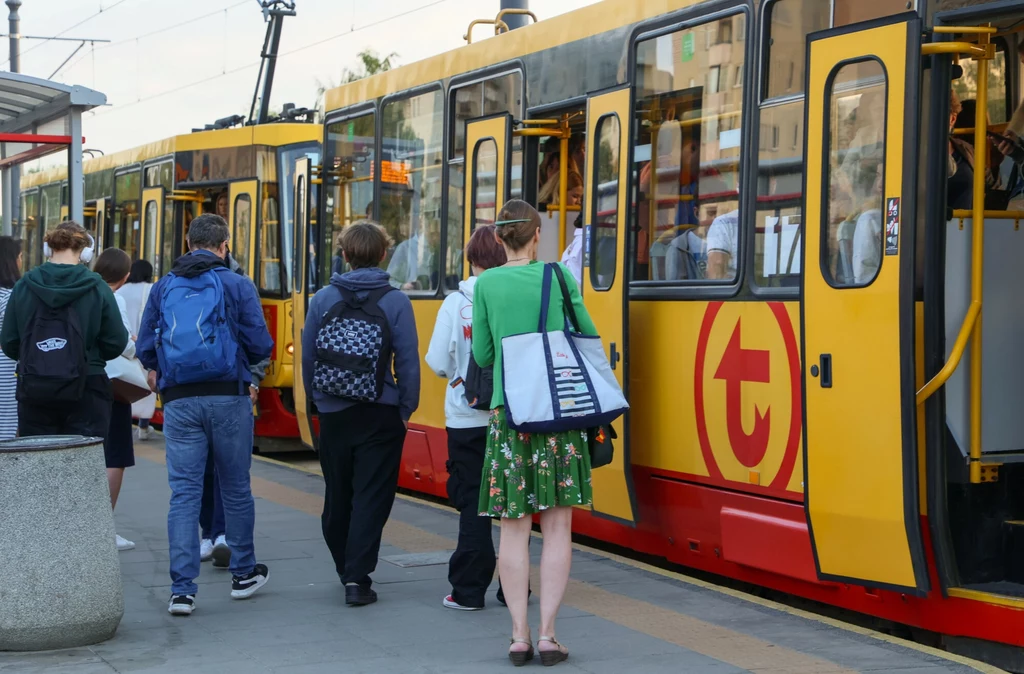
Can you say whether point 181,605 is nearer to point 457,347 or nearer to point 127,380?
point 457,347

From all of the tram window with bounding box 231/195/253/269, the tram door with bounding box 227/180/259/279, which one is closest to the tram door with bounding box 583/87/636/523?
the tram door with bounding box 227/180/259/279

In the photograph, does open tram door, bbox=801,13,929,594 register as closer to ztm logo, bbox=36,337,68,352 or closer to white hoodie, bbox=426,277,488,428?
white hoodie, bbox=426,277,488,428

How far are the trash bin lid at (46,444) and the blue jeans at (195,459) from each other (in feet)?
1.85

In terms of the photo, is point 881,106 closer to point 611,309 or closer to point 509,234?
point 509,234

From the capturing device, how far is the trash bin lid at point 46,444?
19.0 feet

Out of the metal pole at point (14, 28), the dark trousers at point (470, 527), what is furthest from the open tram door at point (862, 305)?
the metal pole at point (14, 28)

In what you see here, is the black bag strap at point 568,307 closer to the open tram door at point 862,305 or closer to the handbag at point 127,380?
the open tram door at point 862,305

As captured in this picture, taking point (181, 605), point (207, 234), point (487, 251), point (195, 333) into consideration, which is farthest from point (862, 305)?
point (181, 605)

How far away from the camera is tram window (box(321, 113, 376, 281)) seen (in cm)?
1151

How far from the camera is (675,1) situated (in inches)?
296

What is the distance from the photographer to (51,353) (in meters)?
7.01

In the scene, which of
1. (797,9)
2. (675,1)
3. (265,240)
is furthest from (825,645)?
(265,240)

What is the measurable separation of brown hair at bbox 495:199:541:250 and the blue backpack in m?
1.51

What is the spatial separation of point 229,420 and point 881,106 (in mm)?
3200
